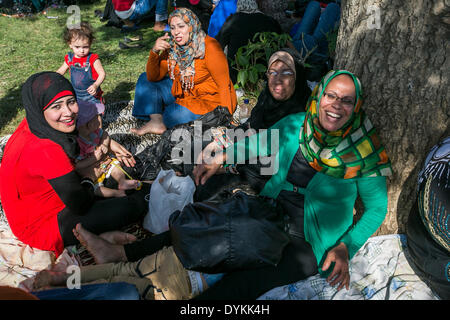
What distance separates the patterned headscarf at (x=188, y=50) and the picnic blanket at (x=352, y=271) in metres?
2.20

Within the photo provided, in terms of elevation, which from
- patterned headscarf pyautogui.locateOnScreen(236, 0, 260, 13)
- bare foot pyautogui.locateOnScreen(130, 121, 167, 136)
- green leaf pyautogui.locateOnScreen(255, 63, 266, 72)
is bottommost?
bare foot pyautogui.locateOnScreen(130, 121, 167, 136)

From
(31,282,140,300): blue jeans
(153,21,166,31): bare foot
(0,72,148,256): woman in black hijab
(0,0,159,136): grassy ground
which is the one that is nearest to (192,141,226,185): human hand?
(0,72,148,256): woman in black hijab

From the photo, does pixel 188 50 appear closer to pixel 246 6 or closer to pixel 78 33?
pixel 78 33

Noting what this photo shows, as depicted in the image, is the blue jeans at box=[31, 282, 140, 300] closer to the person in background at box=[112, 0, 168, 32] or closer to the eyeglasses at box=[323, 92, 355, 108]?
the eyeglasses at box=[323, 92, 355, 108]

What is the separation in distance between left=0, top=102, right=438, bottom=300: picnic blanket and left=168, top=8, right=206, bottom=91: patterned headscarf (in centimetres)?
220

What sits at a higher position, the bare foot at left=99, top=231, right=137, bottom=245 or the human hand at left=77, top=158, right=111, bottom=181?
the human hand at left=77, top=158, right=111, bottom=181

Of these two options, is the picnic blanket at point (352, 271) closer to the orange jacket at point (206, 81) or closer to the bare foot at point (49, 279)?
the bare foot at point (49, 279)

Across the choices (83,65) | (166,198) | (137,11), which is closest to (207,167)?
(166,198)

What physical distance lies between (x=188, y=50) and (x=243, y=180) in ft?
5.63

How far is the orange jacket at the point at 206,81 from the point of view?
3.86m

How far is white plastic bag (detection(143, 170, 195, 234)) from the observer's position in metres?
2.90

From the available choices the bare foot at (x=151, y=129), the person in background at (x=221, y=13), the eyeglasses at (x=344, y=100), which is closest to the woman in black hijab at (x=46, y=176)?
the bare foot at (x=151, y=129)

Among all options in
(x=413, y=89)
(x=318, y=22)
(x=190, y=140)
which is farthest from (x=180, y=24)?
(x=318, y=22)

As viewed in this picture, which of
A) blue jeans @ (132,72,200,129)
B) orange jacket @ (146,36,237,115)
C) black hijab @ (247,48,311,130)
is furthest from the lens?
blue jeans @ (132,72,200,129)
